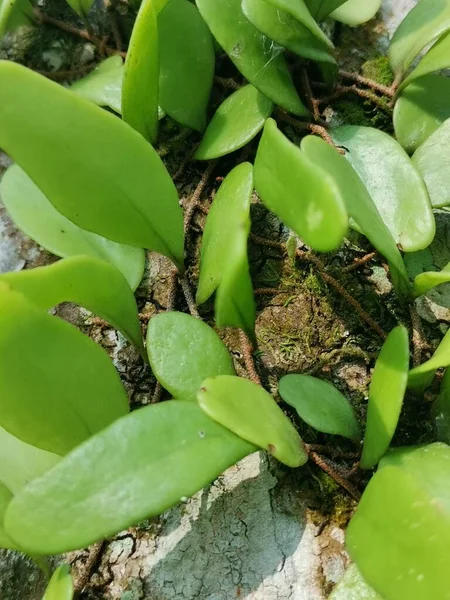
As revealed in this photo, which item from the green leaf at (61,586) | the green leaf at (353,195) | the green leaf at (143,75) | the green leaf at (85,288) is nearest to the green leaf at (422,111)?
the green leaf at (353,195)

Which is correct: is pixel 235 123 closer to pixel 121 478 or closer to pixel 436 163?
pixel 436 163

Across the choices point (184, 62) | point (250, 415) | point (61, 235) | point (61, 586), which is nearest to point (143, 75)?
point (184, 62)

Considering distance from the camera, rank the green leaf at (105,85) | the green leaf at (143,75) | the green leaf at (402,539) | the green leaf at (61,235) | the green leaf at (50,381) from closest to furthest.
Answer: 1. the green leaf at (402,539)
2. the green leaf at (50,381)
3. the green leaf at (143,75)
4. the green leaf at (61,235)
5. the green leaf at (105,85)

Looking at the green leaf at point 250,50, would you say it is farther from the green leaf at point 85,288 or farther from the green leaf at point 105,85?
the green leaf at point 85,288

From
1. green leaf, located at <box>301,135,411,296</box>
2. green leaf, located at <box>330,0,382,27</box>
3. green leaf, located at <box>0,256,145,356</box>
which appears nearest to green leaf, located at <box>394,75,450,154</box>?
green leaf, located at <box>330,0,382,27</box>

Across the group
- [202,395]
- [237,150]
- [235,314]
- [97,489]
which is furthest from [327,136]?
[97,489]

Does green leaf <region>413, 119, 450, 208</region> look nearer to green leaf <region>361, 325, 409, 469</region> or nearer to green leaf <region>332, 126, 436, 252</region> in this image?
green leaf <region>332, 126, 436, 252</region>
